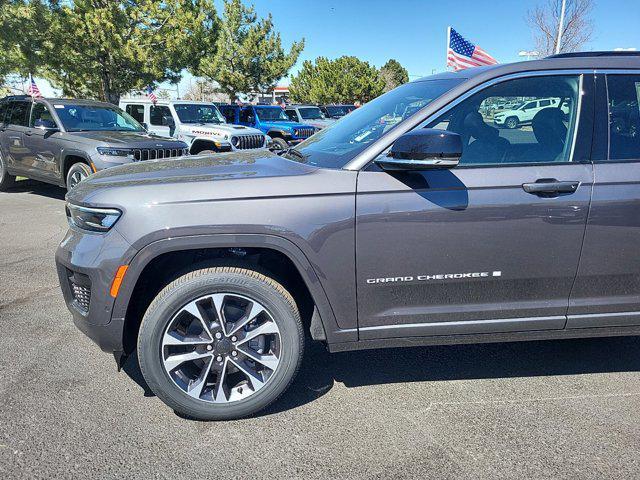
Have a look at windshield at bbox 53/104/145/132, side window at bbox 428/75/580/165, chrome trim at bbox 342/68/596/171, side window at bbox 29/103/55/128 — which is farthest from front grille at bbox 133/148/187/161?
side window at bbox 428/75/580/165

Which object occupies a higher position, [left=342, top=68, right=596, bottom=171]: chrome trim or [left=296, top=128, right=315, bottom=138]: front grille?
[left=342, top=68, right=596, bottom=171]: chrome trim

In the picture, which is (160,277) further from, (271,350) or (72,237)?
(271,350)

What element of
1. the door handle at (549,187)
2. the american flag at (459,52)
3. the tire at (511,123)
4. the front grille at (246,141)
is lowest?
the front grille at (246,141)

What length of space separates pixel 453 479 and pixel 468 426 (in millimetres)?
449

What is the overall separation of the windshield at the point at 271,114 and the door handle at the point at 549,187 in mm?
16389

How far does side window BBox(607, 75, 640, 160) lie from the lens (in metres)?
2.75

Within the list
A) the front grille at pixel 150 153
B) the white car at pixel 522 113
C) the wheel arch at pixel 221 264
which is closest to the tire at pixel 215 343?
the wheel arch at pixel 221 264

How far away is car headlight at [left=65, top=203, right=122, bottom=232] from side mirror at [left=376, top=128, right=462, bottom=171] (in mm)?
1444

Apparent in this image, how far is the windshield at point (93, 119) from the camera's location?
8.60 metres

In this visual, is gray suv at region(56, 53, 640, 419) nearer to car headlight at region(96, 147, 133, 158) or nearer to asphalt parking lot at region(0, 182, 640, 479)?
asphalt parking lot at region(0, 182, 640, 479)

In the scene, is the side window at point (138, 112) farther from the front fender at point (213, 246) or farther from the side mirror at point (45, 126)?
the front fender at point (213, 246)

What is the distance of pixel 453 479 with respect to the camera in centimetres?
230

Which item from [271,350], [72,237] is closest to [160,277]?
[72,237]

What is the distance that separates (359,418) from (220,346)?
87 centimetres
